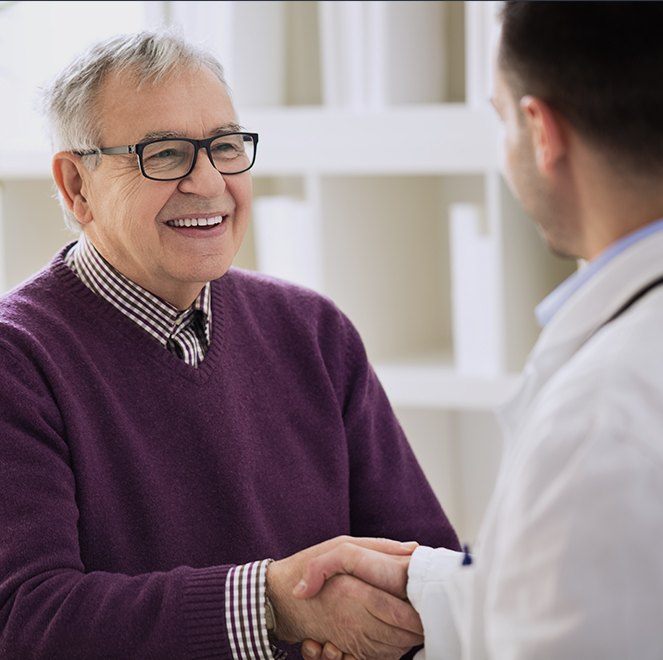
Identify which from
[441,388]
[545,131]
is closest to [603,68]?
[545,131]

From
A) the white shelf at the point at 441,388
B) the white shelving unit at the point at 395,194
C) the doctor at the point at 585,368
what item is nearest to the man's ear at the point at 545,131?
the doctor at the point at 585,368

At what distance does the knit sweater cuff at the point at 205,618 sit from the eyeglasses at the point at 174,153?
0.58 meters

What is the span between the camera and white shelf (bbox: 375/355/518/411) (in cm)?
253

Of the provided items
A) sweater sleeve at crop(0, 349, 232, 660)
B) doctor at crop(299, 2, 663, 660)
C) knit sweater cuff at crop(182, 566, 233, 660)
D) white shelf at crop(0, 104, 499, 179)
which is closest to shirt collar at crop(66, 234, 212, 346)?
sweater sleeve at crop(0, 349, 232, 660)

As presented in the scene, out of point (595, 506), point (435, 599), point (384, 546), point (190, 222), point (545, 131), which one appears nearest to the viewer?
point (595, 506)

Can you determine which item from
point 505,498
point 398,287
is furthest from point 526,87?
point 398,287

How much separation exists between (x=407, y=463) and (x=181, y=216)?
1.85 feet

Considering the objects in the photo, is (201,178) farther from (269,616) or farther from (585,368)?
(585,368)

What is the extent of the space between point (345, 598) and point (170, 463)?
12.4 inches

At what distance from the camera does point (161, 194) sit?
5.79 ft

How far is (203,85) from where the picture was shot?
1.77m

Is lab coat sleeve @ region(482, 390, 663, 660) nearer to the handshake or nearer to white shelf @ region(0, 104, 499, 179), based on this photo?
the handshake

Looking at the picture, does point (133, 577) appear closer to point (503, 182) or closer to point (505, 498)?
point (505, 498)

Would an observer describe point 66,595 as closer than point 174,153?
Yes
